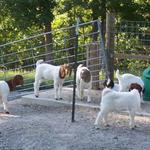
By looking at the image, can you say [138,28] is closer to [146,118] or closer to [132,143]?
[146,118]

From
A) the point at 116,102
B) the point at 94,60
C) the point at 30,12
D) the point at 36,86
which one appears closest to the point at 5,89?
the point at 36,86

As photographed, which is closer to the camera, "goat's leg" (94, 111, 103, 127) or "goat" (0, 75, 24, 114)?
"goat's leg" (94, 111, 103, 127)

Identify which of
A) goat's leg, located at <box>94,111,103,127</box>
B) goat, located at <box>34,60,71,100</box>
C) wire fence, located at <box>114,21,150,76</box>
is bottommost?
goat's leg, located at <box>94,111,103,127</box>

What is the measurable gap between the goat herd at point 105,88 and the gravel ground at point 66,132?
0.29 metres

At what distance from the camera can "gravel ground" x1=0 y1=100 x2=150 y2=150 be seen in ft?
26.2

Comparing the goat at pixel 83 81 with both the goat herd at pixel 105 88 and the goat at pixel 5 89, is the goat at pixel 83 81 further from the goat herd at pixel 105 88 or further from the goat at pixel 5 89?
the goat at pixel 5 89

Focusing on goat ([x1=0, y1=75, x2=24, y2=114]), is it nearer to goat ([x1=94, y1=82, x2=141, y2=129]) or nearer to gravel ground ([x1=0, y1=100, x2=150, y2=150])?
gravel ground ([x1=0, y1=100, x2=150, y2=150])

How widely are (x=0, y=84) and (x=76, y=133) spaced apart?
7.94 feet

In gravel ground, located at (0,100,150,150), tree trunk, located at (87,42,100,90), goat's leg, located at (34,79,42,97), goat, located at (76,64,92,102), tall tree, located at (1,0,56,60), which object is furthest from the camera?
tall tree, located at (1,0,56,60)

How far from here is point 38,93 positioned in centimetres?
1158

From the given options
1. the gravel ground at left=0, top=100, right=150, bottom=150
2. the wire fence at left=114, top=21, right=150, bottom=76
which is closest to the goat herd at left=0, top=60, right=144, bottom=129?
the gravel ground at left=0, top=100, right=150, bottom=150

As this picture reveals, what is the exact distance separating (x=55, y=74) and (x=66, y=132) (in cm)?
252

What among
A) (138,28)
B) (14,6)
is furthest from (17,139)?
(14,6)

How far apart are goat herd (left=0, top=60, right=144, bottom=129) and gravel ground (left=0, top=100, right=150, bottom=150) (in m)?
0.29
